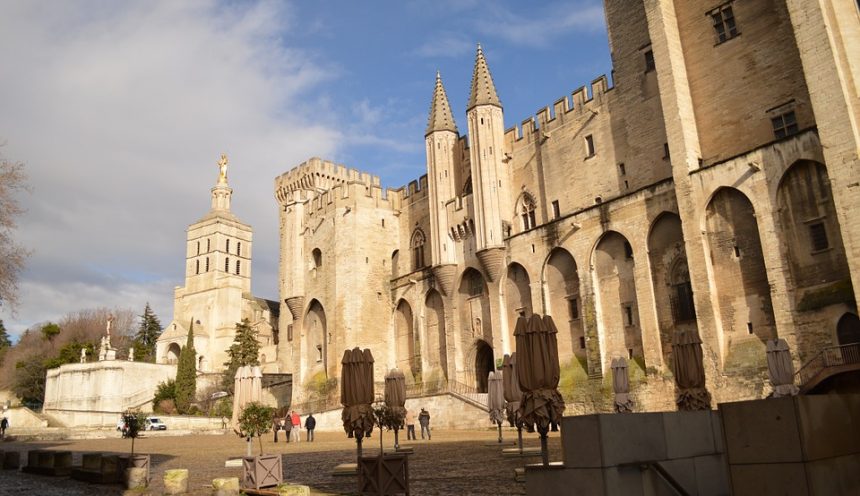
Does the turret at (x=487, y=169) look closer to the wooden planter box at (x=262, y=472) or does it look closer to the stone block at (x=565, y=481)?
the wooden planter box at (x=262, y=472)

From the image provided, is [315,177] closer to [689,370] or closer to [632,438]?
[689,370]

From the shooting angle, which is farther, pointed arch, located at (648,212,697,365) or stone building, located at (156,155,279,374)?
stone building, located at (156,155,279,374)

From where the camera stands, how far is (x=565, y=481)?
6.22m

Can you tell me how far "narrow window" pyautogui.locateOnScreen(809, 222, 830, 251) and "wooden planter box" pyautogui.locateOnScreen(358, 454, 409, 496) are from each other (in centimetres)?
1662

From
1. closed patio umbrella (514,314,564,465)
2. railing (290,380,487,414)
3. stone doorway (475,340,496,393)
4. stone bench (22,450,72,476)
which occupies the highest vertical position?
stone doorway (475,340,496,393)

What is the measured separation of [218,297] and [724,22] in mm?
57837

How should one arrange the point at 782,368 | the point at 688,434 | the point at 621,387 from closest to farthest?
the point at 688,434 → the point at 782,368 → the point at 621,387

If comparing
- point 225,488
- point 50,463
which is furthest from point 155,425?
point 225,488

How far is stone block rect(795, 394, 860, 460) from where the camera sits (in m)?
5.09

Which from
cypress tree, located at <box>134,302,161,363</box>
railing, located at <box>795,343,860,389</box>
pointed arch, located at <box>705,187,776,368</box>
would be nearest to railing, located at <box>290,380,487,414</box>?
pointed arch, located at <box>705,187,776,368</box>

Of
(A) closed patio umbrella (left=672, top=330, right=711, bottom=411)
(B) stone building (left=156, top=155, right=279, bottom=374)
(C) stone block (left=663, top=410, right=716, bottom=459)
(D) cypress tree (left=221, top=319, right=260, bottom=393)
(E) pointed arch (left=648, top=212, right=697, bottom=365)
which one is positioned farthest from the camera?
(B) stone building (left=156, top=155, right=279, bottom=374)

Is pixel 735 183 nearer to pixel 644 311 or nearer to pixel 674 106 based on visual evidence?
pixel 674 106

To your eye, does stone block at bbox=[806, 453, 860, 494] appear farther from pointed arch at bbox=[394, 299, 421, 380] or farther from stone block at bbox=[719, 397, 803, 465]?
pointed arch at bbox=[394, 299, 421, 380]

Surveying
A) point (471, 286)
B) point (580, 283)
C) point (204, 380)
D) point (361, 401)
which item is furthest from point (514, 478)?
point (204, 380)
